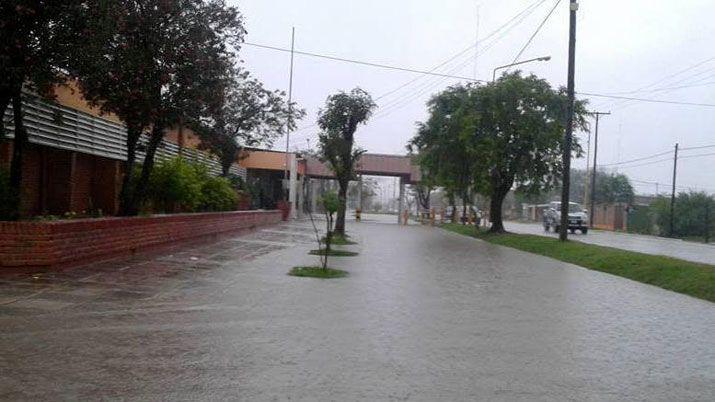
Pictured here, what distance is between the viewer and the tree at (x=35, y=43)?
10891 millimetres

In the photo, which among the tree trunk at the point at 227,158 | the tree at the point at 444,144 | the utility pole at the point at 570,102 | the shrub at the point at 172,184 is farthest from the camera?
the tree at the point at 444,144

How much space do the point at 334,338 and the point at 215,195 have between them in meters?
16.4

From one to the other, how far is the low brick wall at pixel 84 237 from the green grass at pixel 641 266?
11.2 m

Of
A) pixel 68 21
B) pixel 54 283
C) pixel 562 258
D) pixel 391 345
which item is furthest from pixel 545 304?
pixel 562 258

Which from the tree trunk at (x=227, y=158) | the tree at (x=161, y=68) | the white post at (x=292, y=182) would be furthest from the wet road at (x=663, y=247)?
the white post at (x=292, y=182)

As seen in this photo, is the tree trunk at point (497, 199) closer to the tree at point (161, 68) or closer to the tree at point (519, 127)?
the tree at point (519, 127)

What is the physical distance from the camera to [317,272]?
1470cm

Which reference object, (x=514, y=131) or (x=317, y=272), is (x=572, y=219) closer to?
(x=514, y=131)

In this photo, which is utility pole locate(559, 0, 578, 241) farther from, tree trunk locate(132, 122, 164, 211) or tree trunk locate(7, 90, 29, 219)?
tree trunk locate(7, 90, 29, 219)

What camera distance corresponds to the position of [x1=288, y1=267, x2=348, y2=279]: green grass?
14.4 meters

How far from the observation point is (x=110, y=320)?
28.5ft

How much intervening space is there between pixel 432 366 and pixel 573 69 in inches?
815

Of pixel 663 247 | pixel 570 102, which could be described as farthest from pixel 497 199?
pixel 570 102

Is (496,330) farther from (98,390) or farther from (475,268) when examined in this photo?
(475,268)
